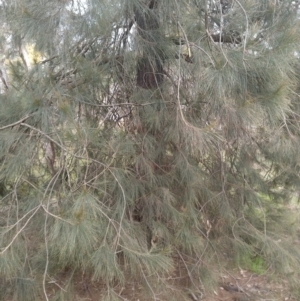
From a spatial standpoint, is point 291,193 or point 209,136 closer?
point 209,136

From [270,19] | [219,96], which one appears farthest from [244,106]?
[270,19]

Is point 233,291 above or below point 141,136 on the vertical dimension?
below

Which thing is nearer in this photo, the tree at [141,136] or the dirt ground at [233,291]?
the tree at [141,136]

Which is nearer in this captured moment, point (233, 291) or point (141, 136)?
point (141, 136)

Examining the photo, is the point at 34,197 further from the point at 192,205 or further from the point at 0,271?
the point at 192,205

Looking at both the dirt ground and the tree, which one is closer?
the tree

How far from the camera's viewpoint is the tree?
103 inches

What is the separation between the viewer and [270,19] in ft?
10.3

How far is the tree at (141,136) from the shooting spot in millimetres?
2621

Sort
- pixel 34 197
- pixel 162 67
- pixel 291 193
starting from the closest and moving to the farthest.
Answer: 1. pixel 34 197
2. pixel 162 67
3. pixel 291 193

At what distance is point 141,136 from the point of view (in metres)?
3.24

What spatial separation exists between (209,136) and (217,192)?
119 centimetres

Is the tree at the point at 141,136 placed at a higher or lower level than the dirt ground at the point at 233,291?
higher

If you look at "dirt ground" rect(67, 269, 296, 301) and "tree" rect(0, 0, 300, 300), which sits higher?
"tree" rect(0, 0, 300, 300)
